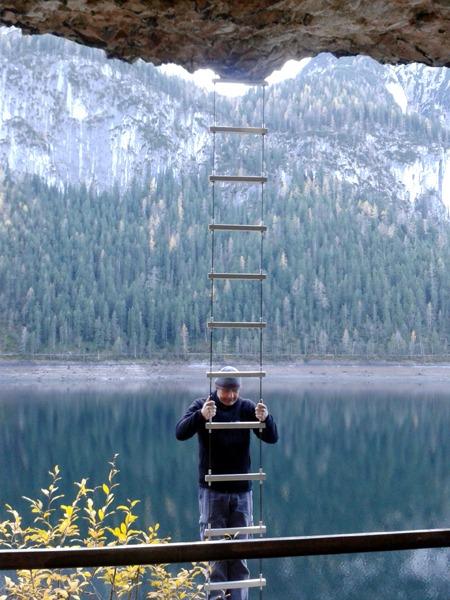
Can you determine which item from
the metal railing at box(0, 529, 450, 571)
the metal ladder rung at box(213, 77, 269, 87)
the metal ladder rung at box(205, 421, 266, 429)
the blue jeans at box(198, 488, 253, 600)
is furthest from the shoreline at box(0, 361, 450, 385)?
the metal railing at box(0, 529, 450, 571)

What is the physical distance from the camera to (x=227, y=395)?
3.47m

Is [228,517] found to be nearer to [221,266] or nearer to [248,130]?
[248,130]

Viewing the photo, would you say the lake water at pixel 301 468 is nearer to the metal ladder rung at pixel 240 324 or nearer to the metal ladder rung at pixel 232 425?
the metal ladder rung at pixel 232 425

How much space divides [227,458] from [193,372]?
49.9 meters

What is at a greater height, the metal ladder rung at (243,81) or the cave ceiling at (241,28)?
the cave ceiling at (241,28)

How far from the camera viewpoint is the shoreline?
159ft

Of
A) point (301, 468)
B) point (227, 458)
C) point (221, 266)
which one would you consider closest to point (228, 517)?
point (227, 458)

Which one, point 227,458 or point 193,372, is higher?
point 227,458

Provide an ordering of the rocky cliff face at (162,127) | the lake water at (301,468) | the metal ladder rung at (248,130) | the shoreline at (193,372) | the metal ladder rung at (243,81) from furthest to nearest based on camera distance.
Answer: the rocky cliff face at (162,127) < the shoreline at (193,372) < the lake water at (301,468) < the metal ladder rung at (248,130) < the metal ladder rung at (243,81)

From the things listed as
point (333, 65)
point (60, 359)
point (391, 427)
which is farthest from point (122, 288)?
point (333, 65)

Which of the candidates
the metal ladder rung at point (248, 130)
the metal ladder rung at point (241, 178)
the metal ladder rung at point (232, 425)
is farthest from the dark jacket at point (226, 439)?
the metal ladder rung at point (248, 130)

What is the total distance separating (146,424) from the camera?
2903 centimetres

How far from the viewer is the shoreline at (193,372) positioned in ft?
159

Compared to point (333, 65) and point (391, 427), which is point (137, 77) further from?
point (391, 427)
